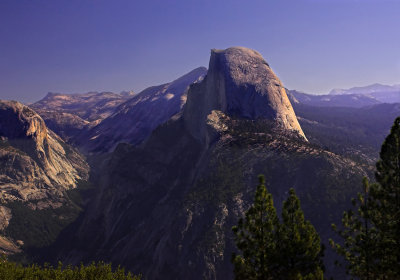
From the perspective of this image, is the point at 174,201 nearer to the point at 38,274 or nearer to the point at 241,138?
the point at 241,138

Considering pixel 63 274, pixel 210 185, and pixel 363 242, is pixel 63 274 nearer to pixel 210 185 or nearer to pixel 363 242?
pixel 363 242

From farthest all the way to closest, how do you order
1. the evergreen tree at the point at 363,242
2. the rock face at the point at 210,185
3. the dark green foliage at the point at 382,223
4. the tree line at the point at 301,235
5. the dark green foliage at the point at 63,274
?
the rock face at the point at 210,185 < the dark green foliage at the point at 63,274 < the evergreen tree at the point at 363,242 < the tree line at the point at 301,235 < the dark green foliage at the point at 382,223

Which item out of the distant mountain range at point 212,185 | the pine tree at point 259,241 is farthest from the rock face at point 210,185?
the pine tree at point 259,241

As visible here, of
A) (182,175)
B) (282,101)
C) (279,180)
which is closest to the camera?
(279,180)

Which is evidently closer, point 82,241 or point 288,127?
point 288,127

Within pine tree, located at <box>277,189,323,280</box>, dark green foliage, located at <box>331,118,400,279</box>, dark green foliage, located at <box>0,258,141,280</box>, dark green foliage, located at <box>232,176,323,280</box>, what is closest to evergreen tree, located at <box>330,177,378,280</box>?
dark green foliage, located at <box>331,118,400,279</box>

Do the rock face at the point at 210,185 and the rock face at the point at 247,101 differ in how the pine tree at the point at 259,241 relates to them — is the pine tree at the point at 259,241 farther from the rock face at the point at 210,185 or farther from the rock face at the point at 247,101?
the rock face at the point at 247,101

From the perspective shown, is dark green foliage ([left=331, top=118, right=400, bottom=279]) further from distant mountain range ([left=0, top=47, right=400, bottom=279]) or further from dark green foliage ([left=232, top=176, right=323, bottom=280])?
distant mountain range ([left=0, top=47, right=400, bottom=279])

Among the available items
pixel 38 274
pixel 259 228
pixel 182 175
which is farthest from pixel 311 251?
pixel 182 175
